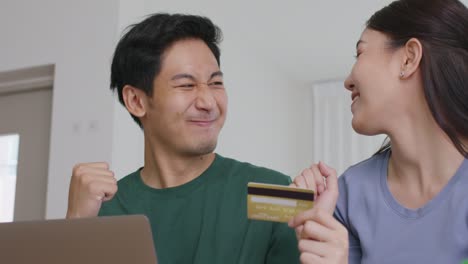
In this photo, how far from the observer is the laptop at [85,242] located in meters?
0.66

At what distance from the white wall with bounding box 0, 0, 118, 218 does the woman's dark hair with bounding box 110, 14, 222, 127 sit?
3.37 ft

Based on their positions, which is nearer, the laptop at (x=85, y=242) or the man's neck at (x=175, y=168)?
the laptop at (x=85, y=242)

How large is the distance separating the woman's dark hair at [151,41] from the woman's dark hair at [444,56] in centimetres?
55

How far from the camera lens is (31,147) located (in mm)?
2766

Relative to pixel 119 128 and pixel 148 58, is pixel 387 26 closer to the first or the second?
pixel 148 58

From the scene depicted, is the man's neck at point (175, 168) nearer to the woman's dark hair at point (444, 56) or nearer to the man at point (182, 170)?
the man at point (182, 170)

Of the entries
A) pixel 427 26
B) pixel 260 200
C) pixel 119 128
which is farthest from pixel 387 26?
pixel 119 128

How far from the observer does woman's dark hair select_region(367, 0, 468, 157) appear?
100cm

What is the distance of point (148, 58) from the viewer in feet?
4.60

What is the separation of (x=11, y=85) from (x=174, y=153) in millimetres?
1812

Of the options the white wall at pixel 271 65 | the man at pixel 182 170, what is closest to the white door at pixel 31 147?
the white wall at pixel 271 65

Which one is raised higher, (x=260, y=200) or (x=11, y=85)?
(x=11, y=85)

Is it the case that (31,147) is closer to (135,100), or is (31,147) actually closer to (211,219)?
(135,100)

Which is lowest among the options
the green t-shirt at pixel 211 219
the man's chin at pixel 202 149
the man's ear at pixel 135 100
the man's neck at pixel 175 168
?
the green t-shirt at pixel 211 219
